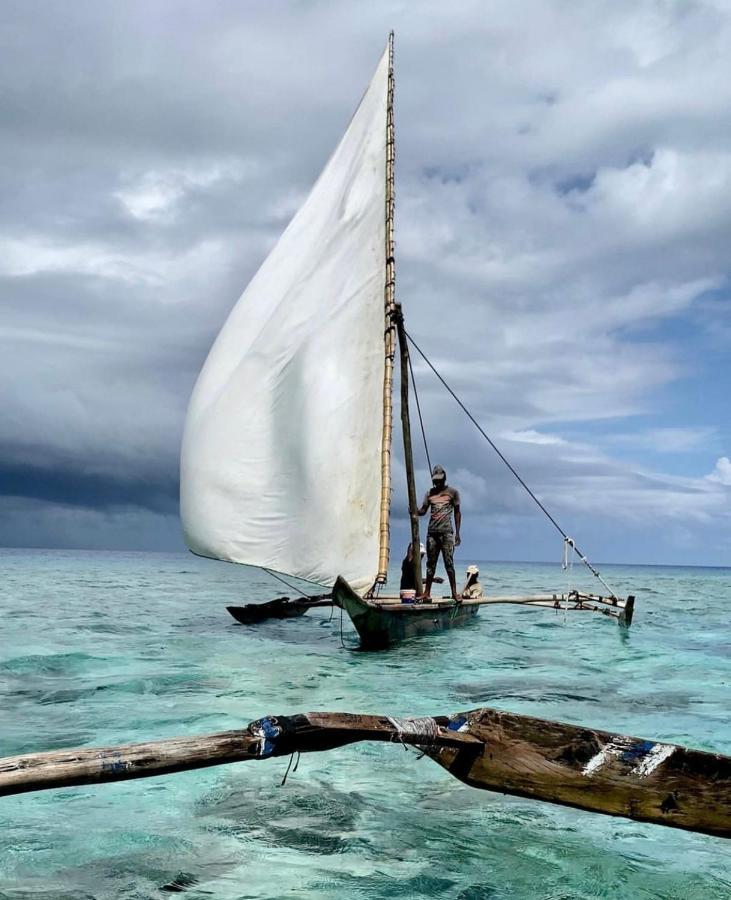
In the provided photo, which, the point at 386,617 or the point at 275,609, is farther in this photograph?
the point at 275,609

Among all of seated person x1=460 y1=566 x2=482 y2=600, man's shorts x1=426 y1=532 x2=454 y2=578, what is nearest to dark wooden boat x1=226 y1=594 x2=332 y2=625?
man's shorts x1=426 y1=532 x2=454 y2=578

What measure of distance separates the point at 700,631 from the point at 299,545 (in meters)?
12.7

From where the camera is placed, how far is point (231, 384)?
13336mm

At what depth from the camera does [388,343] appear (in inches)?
547

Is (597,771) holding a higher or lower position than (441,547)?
lower

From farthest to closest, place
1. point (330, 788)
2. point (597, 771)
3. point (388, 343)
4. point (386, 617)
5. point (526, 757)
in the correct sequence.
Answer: point (388, 343) → point (386, 617) → point (330, 788) → point (526, 757) → point (597, 771)

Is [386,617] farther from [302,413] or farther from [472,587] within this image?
[472,587]

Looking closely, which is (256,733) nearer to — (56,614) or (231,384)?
(231,384)

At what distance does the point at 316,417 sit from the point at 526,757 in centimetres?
867

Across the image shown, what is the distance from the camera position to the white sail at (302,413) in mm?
12477

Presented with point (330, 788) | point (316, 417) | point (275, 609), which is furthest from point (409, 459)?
point (330, 788)

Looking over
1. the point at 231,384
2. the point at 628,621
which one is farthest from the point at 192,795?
the point at 628,621

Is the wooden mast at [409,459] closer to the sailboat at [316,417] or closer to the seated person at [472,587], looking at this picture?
the sailboat at [316,417]

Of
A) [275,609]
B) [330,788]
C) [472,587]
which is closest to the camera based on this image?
[330,788]
